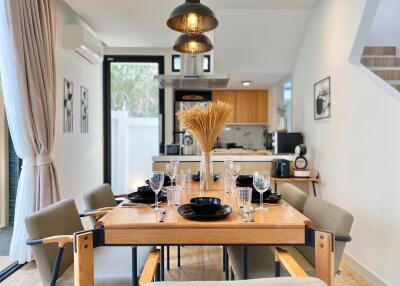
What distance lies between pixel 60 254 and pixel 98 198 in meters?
0.76

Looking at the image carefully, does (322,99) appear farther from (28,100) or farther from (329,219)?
(28,100)

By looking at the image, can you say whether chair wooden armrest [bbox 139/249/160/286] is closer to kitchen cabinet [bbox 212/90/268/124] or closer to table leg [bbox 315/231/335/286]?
table leg [bbox 315/231/335/286]

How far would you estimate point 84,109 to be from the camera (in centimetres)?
441

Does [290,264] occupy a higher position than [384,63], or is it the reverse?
[384,63]

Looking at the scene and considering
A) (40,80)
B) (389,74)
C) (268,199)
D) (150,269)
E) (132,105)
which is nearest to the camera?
(150,269)

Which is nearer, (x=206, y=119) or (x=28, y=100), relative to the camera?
(x=206, y=119)

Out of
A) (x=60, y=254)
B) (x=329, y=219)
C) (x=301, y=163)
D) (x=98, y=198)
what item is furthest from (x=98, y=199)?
(x=301, y=163)

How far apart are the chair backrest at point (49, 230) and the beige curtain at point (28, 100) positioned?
1.21 m

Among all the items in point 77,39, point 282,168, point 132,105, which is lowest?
point 282,168

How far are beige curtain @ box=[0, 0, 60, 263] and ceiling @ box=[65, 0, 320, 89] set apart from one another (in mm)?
1081

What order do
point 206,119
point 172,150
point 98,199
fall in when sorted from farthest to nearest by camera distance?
point 172,150 → point 98,199 → point 206,119

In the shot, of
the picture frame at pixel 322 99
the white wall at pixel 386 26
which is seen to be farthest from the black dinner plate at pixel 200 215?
the white wall at pixel 386 26

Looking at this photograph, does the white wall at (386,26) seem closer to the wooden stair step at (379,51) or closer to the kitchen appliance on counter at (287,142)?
the wooden stair step at (379,51)

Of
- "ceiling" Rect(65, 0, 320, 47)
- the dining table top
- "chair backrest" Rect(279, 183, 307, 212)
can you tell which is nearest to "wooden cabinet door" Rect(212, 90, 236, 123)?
"ceiling" Rect(65, 0, 320, 47)
